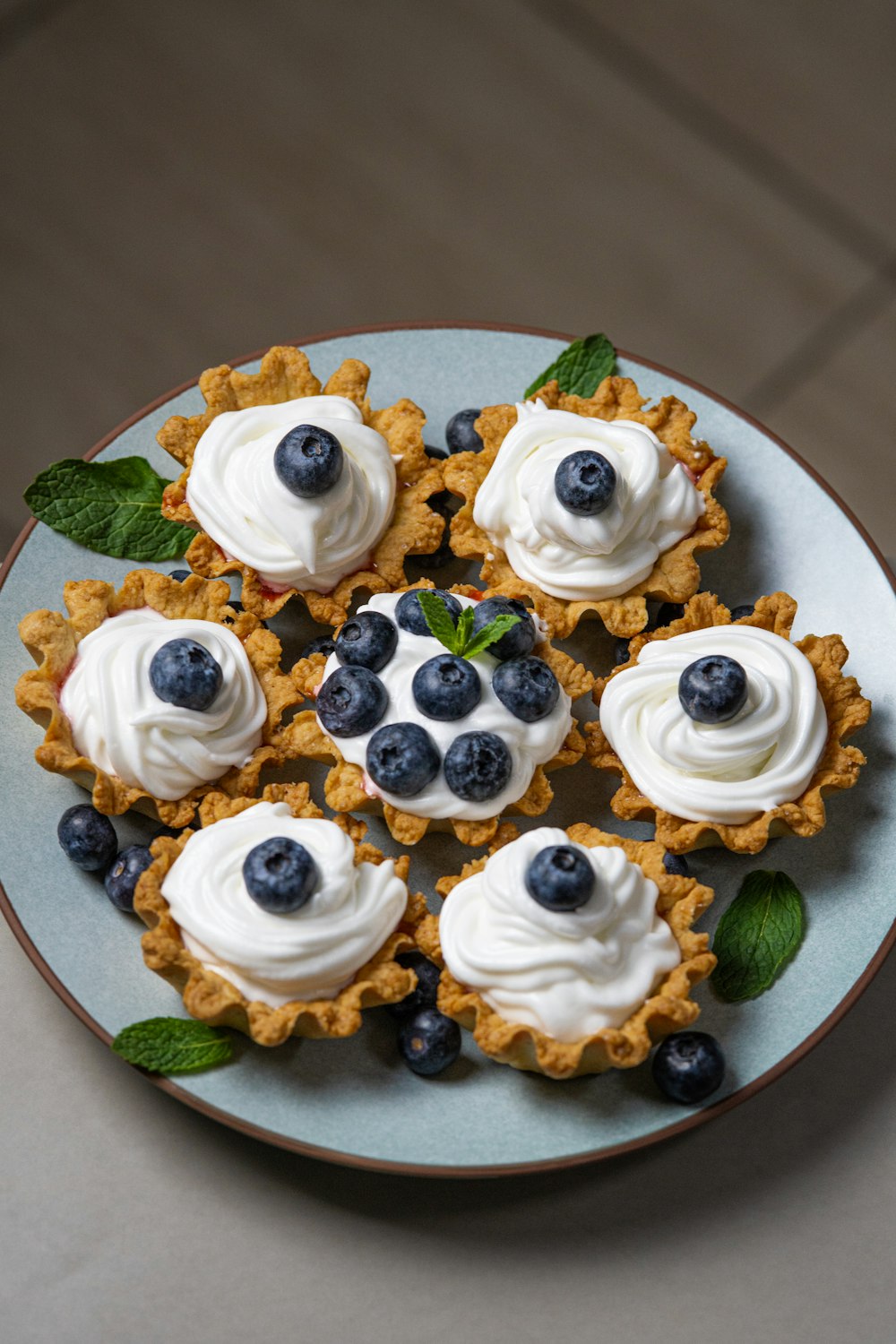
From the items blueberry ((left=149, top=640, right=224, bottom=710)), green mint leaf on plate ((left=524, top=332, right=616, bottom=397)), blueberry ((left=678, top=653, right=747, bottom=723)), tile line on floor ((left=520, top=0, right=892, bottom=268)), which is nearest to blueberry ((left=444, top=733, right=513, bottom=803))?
blueberry ((left=678, top=653, right=747, bottom=723))

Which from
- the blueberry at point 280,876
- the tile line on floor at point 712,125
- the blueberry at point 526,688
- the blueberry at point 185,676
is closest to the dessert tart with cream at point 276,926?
the blueberry at point 280,876

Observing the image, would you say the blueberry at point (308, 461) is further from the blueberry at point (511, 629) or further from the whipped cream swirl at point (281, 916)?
the whipped cream swirl at point (281, 916)

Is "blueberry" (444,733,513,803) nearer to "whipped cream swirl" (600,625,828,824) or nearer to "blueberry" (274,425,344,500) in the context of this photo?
"whipped cream swirl" (600,625,828,824)

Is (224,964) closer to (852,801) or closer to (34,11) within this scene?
(852,801)

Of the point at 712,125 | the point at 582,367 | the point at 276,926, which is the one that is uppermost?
the point at 712,125

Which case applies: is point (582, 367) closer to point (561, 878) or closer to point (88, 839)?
point (561, 878)

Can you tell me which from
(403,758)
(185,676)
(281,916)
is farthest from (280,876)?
(185,676)
